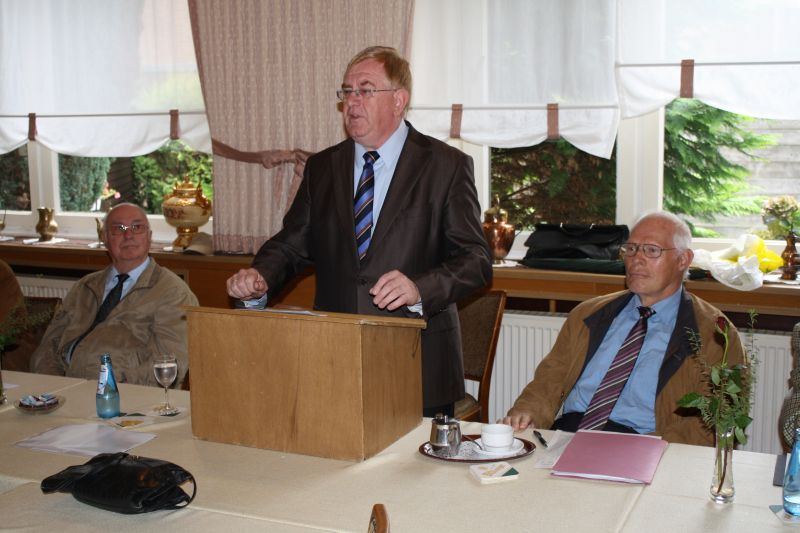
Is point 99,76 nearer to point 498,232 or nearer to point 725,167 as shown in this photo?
point 498,232

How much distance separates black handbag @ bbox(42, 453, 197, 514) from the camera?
6.25ft

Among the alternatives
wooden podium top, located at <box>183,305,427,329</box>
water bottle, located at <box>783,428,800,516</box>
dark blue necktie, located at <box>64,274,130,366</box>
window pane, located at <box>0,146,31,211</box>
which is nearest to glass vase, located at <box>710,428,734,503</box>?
water bottle, located at <box>783,428,800,516</box>

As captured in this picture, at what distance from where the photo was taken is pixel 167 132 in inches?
205

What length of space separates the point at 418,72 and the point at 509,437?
258 centimetres

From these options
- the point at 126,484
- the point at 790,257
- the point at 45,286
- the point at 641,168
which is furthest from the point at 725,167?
the point at 45,286

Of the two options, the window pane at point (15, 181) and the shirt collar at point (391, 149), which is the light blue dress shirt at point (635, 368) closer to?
the shirt collar at point (391, 149)

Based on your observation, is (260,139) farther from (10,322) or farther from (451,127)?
(10,322)

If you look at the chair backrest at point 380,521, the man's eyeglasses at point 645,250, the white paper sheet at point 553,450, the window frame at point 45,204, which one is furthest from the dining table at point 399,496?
the window frame at point 45,204

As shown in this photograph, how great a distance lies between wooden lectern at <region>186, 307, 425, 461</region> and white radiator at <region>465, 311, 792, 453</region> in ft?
6.50

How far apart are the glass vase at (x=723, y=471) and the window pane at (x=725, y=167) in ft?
7.38

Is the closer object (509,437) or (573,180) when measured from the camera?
(509,437)

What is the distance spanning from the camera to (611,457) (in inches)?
84.6

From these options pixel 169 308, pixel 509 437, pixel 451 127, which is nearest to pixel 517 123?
pixel 451 127

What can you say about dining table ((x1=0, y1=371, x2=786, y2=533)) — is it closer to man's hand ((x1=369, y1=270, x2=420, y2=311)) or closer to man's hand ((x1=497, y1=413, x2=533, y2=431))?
man's hand ((x1=497, y1=413, x2=533, y2=431))
